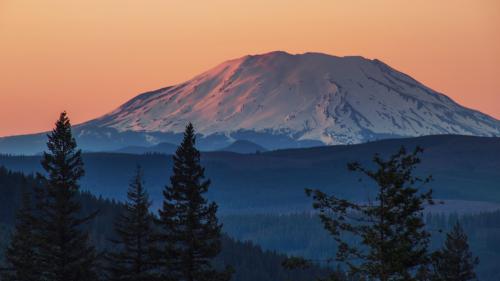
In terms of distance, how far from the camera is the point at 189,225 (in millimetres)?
48781

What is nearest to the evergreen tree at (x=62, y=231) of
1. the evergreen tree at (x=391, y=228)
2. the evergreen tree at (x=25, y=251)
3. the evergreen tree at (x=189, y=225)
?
the evergreen tree at (x=25, y=251)

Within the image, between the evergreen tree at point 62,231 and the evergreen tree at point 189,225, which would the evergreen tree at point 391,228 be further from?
the evergreen tree at point 62,231

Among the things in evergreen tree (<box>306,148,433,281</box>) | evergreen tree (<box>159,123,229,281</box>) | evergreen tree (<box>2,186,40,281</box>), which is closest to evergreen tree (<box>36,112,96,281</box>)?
evergreen tree (<box>2,186,40,281</box>)

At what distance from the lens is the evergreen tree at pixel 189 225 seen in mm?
48281

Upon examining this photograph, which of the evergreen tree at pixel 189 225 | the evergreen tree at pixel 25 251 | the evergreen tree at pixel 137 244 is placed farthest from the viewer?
the evergreen tree at pixel 25 251

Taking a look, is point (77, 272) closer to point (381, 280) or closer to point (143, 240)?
point (143, 240)

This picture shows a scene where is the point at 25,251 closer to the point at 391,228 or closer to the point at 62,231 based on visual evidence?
the point at 62,231

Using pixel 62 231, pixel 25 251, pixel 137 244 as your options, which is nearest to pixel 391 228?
pixel 137 244

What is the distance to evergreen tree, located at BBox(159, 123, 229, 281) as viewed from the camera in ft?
158

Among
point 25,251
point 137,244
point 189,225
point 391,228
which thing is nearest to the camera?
point 391,228

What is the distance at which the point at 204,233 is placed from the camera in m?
48.4

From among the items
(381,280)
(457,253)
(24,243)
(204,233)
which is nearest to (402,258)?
(381,280)

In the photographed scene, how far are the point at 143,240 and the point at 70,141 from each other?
16.8 feet

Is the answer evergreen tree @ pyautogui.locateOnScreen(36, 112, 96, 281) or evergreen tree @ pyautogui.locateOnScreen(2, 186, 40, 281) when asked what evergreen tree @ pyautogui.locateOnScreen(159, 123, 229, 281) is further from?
evergreen tree @ pyautogui.locateOnScreen(2, 186, 40, 281)
